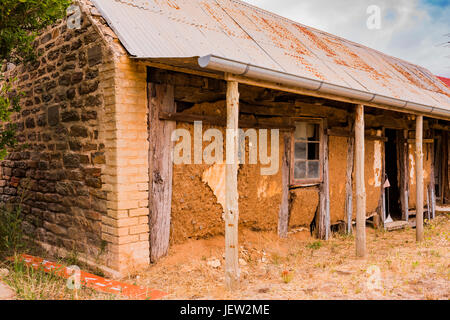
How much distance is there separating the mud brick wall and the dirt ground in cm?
114

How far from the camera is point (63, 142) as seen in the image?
5.66 m

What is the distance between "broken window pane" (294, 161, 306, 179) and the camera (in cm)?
704

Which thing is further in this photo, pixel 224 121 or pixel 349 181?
pixel 349 181

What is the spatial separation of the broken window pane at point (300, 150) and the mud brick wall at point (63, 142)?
3575 mm

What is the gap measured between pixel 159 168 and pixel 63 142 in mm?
1714

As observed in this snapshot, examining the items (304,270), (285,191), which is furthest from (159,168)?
(285,191)

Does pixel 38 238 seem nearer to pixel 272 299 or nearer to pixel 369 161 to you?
pixel 272 299

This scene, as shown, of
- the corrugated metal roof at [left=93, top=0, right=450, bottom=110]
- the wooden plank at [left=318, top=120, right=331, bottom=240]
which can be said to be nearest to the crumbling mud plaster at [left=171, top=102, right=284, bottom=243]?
the corrugated metal roof at [left=93, top=0, right=450, bottom=110]

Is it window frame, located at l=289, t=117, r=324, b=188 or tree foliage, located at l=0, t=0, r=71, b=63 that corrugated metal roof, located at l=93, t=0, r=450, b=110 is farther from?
window frame, located at l=289, t=117, r=324, b=188

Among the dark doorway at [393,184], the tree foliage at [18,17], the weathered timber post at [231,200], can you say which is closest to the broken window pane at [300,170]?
the weathered timber post at [231,200]

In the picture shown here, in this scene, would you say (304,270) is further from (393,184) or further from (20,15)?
(393,184)

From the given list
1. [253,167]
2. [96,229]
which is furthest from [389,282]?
A: [96,229]

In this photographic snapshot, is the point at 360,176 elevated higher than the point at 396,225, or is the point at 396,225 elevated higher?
the point at 360,176

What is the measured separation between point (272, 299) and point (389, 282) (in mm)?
1524
